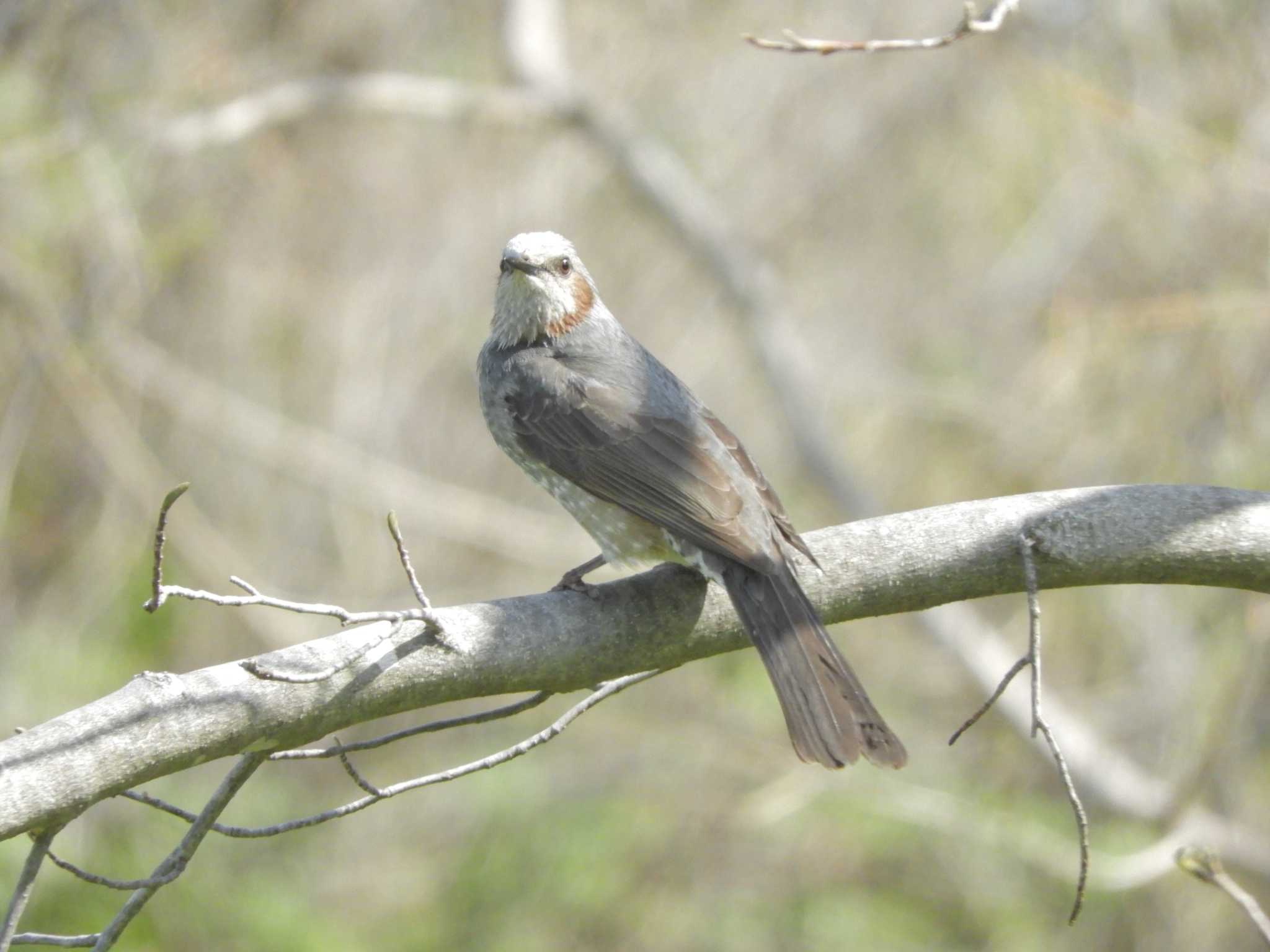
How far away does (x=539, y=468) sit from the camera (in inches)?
149

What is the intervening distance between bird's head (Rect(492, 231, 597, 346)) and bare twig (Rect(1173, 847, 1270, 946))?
235 cm

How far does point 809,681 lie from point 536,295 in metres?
1.73

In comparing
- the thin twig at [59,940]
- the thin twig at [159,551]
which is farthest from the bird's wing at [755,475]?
the thin twig at [59,940]

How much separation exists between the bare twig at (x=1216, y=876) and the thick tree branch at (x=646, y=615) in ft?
1.82

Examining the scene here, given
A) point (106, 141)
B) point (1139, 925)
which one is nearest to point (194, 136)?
point (106, 141)

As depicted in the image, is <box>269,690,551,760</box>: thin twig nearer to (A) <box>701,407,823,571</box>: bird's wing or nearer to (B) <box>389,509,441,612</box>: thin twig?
(B) <box>389,509,441,612</box>: thin twig

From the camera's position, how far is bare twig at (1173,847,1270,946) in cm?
230

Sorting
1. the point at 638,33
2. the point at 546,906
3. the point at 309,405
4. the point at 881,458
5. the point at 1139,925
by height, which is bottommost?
the point at 1139,925

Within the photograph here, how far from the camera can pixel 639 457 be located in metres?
3.54

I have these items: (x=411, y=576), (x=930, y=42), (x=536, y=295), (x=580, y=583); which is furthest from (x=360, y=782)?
(x=536, y=295)

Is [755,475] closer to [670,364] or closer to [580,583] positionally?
[580,583]

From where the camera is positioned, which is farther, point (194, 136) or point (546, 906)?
point (546, 906)

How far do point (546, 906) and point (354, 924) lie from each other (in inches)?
43.4

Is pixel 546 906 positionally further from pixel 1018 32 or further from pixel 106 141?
pixel 1018 32
